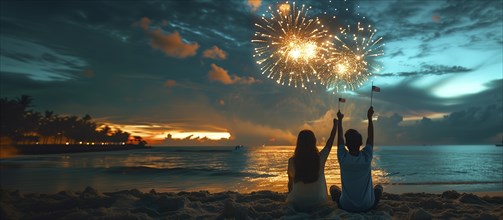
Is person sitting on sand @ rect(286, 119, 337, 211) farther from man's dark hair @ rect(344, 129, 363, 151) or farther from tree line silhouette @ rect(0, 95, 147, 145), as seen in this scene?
tree line silhouette @ rect(0, 95, 147, 145)

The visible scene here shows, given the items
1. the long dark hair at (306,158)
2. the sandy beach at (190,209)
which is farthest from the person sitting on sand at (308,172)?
the sandy beach at (190,209)

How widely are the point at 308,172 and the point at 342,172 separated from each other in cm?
63

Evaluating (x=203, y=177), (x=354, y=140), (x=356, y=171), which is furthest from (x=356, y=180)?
(x=203, y=177)

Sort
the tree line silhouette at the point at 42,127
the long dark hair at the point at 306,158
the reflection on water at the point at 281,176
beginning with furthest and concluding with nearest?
1. the tree line silhouette at the point at 42,127
2. the reflection on water at the point at 281,176
3. the long dark hair at the point at 306,158

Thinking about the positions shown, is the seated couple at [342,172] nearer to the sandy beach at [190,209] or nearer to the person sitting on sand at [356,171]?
the person sitting on sand at [356,171]

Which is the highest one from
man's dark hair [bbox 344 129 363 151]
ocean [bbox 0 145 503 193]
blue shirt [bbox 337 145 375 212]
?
man's dark hair [bbox 344 129 363 151]

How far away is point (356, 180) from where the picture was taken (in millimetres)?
6602

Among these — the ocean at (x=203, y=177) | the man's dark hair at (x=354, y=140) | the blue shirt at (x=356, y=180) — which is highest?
the man's dark hair at (x=354, y=140)

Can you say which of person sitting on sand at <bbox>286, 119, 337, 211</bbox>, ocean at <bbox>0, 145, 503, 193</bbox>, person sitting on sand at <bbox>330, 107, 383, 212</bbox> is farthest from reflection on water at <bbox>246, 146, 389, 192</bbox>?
person sitting on sand at <bbox>330, 107, 383, 212</bbox>

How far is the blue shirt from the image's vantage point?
636 centimetres

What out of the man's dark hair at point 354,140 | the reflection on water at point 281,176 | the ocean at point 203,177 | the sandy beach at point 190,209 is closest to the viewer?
the man's dark hair at point 354,140

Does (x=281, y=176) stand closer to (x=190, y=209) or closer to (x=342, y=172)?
(x=190, y=209)

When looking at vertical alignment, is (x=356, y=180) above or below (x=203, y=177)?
above

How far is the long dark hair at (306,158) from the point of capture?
21.6ft
